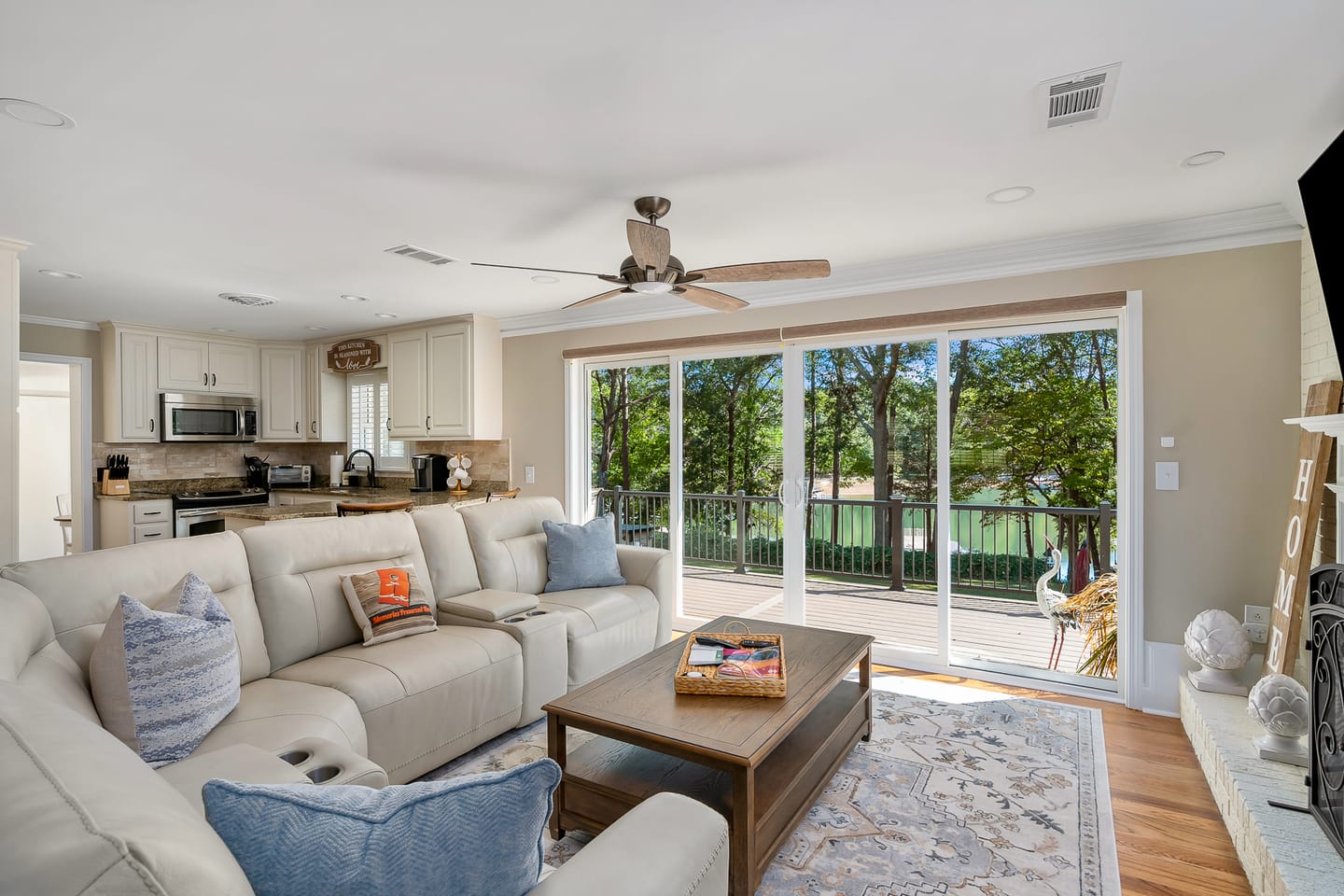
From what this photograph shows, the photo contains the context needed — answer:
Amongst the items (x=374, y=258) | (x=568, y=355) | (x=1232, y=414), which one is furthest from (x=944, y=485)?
(x=374, y=258)

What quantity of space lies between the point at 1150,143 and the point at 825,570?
288 centimetres

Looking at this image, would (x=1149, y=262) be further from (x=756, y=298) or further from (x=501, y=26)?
(x=501, y=26)

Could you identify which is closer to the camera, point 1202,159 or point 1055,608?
point 1202,159

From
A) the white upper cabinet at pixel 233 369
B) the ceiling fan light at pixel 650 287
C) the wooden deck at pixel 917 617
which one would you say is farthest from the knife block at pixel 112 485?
the ceiling fan light at pixel 650 287

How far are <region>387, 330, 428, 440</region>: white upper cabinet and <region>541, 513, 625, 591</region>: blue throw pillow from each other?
2.46 meters

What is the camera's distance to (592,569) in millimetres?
3824

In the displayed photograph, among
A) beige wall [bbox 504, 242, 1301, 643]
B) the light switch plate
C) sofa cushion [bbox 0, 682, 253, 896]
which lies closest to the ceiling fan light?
beige wall [bbox 504, 242, 1301, 643]

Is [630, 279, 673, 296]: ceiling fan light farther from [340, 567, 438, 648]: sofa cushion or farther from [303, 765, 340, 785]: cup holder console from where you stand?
[303, 765, 340, 785]: cup holder console

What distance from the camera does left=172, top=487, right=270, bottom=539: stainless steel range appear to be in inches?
230

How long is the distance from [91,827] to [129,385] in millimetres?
6584

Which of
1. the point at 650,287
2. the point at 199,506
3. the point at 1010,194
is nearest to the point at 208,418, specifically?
the point at 199,506

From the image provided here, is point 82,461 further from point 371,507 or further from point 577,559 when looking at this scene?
point 577,559

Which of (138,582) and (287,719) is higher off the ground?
(138,582)

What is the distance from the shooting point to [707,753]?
73.6 inches
